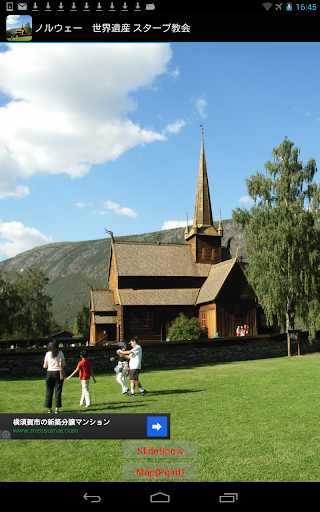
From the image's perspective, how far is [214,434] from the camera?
6.70 m

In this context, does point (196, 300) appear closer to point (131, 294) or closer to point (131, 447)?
point (131, 294)

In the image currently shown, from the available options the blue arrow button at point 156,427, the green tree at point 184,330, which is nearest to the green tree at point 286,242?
the green tree at point 184,330

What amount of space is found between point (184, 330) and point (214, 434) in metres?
26.0

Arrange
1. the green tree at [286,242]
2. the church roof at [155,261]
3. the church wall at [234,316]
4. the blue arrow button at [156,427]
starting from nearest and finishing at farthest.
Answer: the blue arrow button at [156,427]
the green tree at [286,242]
the church wall at [234,316]
the church roof at [155,261]

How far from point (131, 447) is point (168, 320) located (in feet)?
108

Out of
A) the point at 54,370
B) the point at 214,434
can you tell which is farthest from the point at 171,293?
the point at 214,434

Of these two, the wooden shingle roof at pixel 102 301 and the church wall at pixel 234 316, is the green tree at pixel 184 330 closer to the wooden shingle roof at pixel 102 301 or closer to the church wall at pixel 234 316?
the church wall at pixel 234 316

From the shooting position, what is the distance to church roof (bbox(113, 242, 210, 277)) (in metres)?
38.5

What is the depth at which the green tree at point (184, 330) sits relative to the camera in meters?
32.4

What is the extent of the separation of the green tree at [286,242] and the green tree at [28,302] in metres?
30.3
